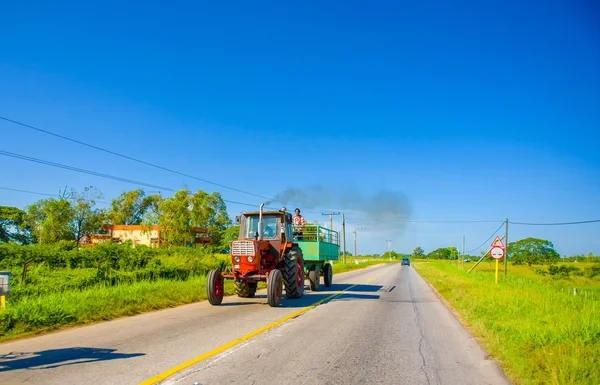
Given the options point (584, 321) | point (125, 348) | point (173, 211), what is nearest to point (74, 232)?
point (173, 211)

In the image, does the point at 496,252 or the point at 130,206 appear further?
the point at 130,206

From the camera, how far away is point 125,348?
22.8 ft

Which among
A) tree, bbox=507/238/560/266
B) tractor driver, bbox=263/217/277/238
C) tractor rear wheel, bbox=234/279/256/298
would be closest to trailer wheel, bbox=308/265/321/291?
tractor rear wheel, bbox=234/279/256/298

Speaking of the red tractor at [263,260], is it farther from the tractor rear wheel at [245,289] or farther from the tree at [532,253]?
the tree at [532,253]

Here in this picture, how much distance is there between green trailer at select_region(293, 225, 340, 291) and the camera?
17.6 meters

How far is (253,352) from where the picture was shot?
675 centimetres

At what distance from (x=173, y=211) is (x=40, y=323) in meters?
46.7

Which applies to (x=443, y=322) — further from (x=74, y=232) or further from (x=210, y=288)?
(x=74, y=232)

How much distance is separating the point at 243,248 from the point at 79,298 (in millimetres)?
4488

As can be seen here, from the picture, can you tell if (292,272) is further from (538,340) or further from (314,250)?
(538,340)

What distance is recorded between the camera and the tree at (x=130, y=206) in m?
76.6

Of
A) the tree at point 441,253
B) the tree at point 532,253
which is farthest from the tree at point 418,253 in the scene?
the tree at point 532,253

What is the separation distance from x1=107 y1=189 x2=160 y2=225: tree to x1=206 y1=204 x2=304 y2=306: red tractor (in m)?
65.7

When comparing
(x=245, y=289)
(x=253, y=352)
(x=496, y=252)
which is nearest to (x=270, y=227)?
(x=245, y=289)
